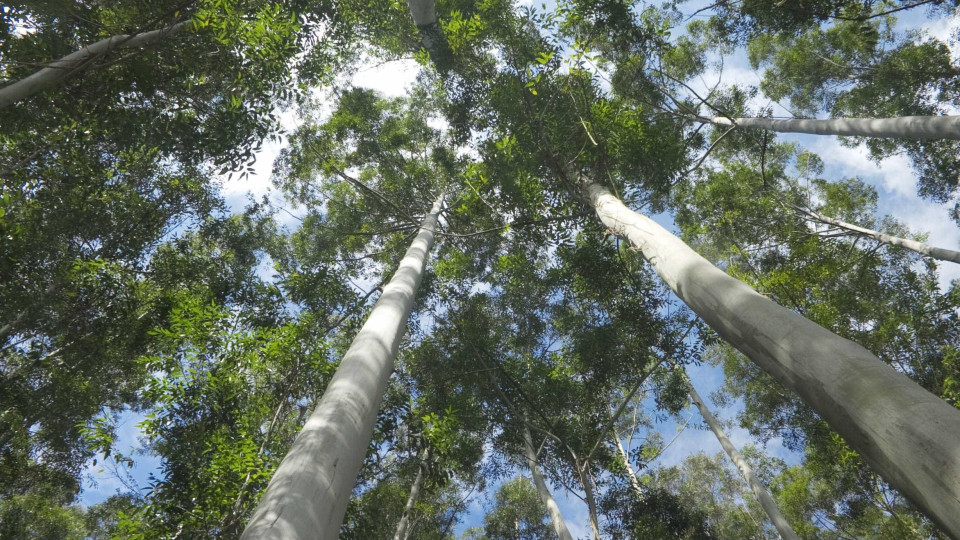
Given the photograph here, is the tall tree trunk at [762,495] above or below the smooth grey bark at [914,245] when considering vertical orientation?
below

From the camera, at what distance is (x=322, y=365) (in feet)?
18.4

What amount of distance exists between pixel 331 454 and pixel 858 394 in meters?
2.32

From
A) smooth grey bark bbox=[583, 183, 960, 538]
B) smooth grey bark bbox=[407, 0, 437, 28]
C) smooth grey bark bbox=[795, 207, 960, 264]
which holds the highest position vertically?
smooth grey bark bbox=[407, 0, 437, 28]

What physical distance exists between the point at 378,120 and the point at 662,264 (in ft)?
32.4

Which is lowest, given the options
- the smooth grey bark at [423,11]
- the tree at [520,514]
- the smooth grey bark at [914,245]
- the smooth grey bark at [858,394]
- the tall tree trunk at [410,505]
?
the smooth grey bark at [858,394]

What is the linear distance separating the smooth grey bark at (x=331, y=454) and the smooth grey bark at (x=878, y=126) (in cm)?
620

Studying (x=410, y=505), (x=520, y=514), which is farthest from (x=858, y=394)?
(x=520, y=514)

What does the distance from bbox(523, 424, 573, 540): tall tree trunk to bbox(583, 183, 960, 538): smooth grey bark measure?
19.4 ft

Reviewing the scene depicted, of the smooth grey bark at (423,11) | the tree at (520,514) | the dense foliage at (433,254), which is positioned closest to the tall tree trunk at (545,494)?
the dense foliage at (433,254)

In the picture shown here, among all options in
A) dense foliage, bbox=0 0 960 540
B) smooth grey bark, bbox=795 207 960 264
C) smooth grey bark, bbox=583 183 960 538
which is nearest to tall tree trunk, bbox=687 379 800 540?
dense foliage, bbox=0 0 960 540

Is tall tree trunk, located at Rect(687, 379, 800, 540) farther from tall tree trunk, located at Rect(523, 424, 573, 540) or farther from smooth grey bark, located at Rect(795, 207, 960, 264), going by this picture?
smooth grey bark, located at Rect(795, 207, 960, 264)

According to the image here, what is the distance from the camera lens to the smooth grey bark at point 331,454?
184 cm

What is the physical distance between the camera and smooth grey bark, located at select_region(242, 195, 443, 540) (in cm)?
184

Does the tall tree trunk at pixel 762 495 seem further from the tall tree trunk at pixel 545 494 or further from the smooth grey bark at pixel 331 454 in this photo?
the smooth grey bark at pixel 331 454
